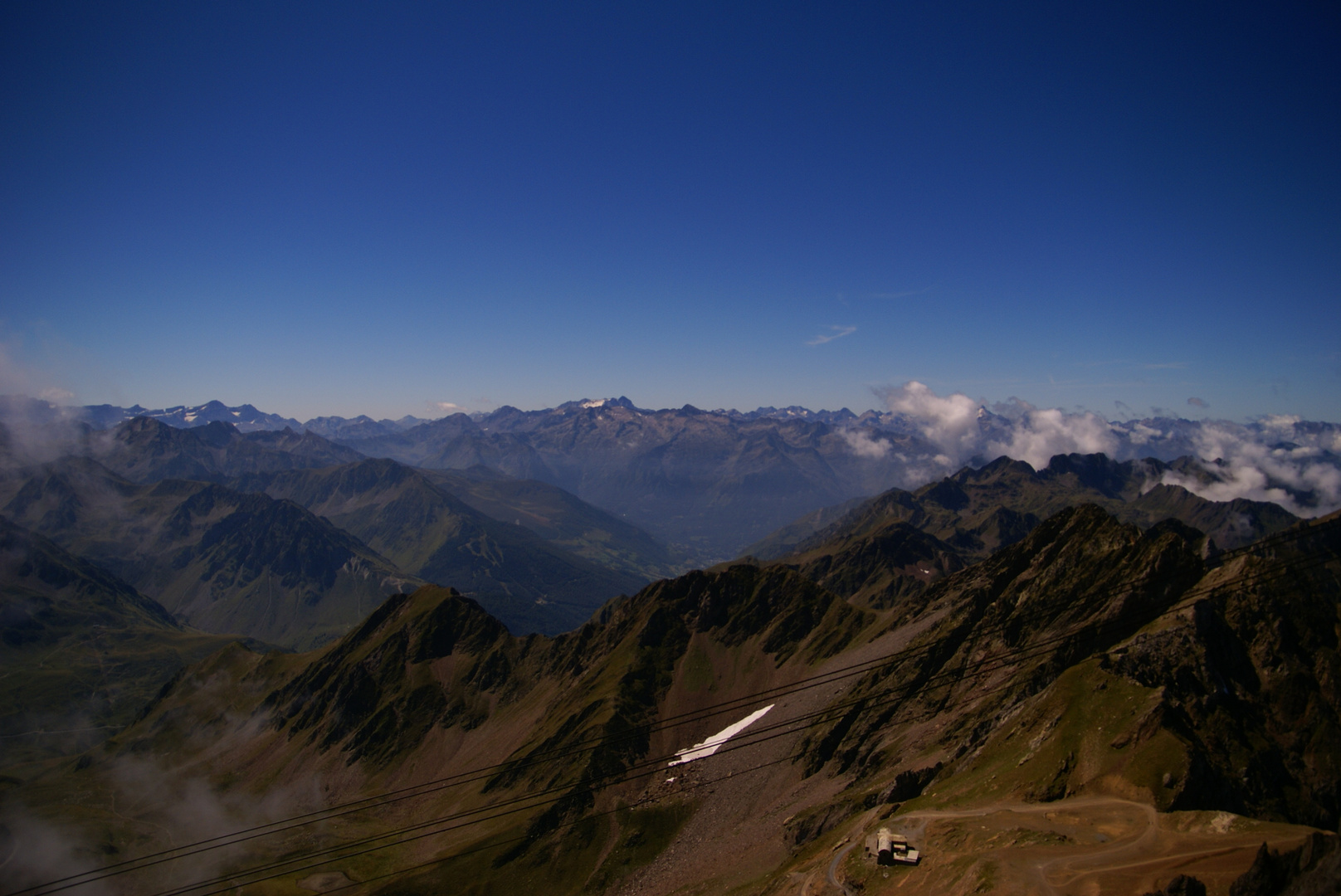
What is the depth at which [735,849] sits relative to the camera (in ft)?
401

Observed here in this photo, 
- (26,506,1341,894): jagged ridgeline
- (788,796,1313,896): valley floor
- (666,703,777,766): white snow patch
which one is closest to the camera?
(788,796,1313,896): valley floor

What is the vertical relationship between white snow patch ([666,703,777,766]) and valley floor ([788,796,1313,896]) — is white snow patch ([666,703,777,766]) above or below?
below

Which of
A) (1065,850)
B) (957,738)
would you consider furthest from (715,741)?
(1065,850)

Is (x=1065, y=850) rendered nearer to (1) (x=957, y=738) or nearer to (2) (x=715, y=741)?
(1) (x=957, y=738)

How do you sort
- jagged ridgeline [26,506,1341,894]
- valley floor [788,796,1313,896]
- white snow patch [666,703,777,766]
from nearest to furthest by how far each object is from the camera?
valley floor [788,796,1313,896]
jagged ridgeline [26,506,1341,894]
white snow patch [666,703,777,766]

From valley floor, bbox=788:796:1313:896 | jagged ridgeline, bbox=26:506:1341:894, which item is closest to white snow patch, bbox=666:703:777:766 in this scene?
jagged ridgeline, bbox=26:506:1341:894

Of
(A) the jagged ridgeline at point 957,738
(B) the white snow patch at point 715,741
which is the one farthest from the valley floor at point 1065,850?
(B) the white snow patch at point 715,741

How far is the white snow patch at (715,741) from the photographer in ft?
556

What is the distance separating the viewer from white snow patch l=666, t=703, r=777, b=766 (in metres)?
170

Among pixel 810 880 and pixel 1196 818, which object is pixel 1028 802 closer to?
pixel 1196 818

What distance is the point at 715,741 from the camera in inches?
6909

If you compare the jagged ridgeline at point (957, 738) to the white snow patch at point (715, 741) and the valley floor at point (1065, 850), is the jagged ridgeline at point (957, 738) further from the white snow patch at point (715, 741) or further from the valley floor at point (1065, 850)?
the valley floor at point (1065, 850)

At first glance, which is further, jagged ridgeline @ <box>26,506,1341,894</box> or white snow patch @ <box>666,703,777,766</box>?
white snow patch @ <box>666,703,777,766</box>

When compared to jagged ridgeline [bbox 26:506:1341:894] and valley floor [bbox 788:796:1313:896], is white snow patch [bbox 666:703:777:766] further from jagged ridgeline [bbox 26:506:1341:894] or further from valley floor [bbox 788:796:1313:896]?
valley floor [bbox 788:796:1313:896]
